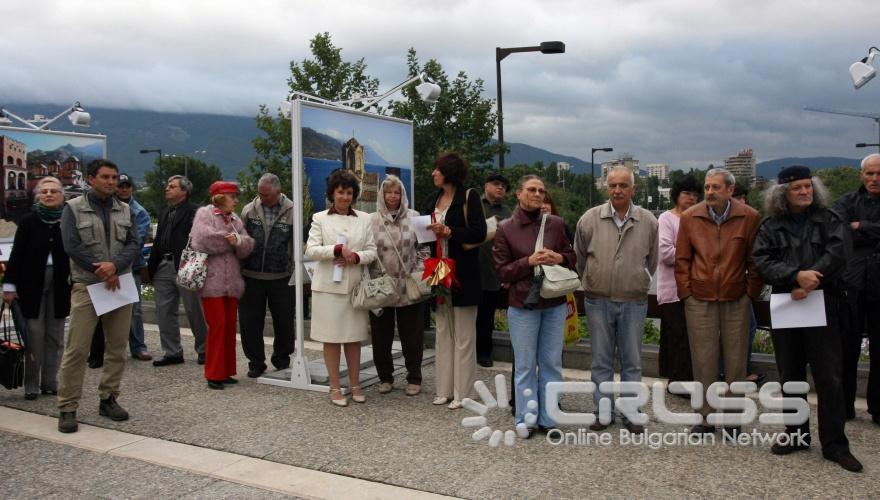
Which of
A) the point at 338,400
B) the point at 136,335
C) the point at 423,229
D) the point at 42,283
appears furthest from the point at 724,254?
the point at 136,335

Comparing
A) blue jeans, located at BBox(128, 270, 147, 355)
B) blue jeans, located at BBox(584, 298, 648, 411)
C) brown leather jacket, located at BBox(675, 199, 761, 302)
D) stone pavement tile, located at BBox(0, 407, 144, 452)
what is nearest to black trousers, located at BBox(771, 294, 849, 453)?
brown leather jacket, located at BBox(675, 199, 761, 302)

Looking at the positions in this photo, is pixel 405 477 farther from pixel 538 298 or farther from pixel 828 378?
pixel 828 378

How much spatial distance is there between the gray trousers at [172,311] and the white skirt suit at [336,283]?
2.39 m

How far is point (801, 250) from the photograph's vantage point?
15.6 ft

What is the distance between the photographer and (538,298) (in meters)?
5.23

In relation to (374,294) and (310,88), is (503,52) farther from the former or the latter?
(374,294)

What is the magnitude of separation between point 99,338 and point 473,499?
214 inches

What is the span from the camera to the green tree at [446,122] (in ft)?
61.2

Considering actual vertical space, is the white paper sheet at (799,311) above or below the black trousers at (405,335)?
above

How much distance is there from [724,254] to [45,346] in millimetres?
5909

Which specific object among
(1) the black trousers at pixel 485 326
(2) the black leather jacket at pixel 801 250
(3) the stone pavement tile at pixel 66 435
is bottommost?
(3) the stone pavement tile at pixel 66 435

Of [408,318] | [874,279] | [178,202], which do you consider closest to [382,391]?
[408,318]

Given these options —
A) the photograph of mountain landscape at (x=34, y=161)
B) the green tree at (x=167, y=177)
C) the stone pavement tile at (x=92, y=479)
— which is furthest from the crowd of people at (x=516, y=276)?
the green tree at (x=167, y=177)

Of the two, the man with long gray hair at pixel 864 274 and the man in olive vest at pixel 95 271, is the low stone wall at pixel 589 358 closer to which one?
the man with long gray hair at pixel 864 274
